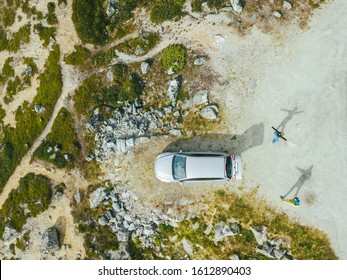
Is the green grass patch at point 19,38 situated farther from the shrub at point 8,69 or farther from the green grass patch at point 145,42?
the green grass patch at point 145,42

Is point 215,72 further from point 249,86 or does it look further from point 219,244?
point 219,244

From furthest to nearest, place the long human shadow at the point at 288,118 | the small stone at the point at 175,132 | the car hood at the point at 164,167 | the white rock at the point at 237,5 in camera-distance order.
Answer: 1. the small stone at the point at 175,132
2. the white rock at the point at 237,5
3. the long human shadow at the point at 288,118
4. the car hood at the point at 164,167

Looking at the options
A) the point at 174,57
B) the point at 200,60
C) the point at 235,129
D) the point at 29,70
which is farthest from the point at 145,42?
the point at 29,70

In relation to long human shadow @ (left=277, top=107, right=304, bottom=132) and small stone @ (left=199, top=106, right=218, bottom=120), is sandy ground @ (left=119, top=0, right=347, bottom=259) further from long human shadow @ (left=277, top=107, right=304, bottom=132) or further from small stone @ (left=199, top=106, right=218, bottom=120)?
small stone @ (left=199, top=106, right=218, bottom=120)

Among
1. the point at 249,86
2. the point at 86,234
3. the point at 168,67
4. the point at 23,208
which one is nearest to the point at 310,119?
the point at 249,86

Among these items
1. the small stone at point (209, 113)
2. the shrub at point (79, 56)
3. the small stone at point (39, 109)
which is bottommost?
the small stone at point (209, 113)

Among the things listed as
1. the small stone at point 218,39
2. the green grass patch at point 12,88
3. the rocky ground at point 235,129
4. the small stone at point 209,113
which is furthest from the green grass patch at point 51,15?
the small stone at point 209,113

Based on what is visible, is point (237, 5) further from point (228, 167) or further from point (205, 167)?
point (205, 167)
